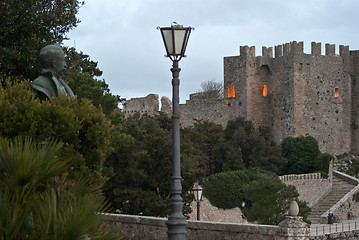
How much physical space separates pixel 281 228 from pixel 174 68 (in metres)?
3.88

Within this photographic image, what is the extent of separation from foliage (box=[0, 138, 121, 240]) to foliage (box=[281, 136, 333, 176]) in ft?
123

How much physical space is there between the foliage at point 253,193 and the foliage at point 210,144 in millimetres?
3459

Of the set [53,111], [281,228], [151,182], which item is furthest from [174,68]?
[151,182]

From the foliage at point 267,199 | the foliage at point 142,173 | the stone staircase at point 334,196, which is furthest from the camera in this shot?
the stone staircase at point 334,196

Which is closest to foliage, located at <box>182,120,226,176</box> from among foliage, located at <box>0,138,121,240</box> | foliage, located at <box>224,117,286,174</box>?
foliage, located at <box>224,117,286,174</box>

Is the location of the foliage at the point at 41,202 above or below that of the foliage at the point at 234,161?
below

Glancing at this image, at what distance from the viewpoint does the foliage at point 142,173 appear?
2619 cm

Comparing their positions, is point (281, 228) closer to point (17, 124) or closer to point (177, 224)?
point (177, 224)

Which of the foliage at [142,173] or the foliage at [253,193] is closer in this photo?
the foliage at [142,173]

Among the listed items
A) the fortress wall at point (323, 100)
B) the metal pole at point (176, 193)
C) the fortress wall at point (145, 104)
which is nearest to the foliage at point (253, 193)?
the fortress wall at point (323, 100)

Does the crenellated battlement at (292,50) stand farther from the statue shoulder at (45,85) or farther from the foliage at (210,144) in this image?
the statue shoulder at (45,85)

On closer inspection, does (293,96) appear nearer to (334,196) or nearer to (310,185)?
(310,185)

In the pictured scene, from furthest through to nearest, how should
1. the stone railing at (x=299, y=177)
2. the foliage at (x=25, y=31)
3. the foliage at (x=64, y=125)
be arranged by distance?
1. the stone railing at (x=299, y=177)
2. the foliage at (x=25, y=31)
3. the foliage at (x=64, y=125)

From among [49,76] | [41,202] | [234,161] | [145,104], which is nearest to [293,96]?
[234,161]
